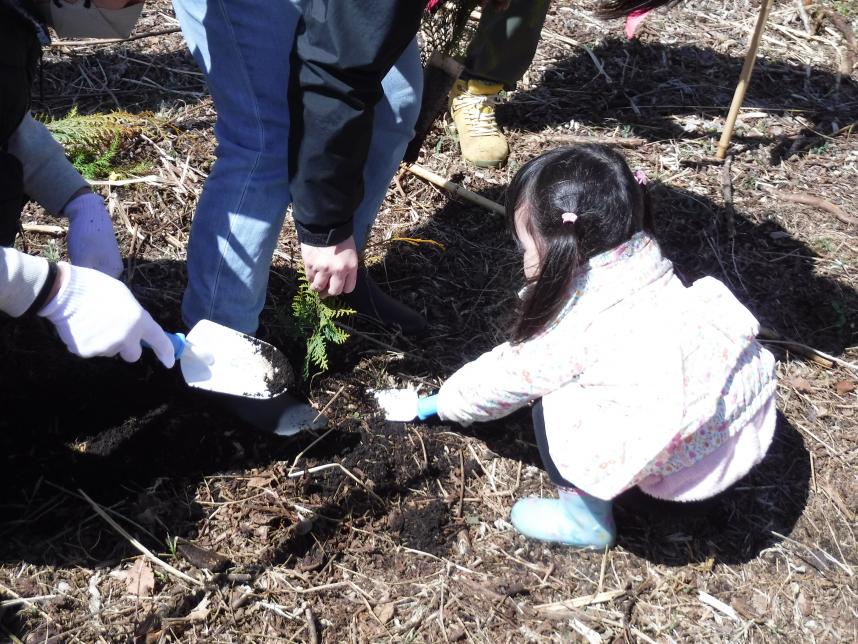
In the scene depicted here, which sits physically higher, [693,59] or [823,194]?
[693,59]

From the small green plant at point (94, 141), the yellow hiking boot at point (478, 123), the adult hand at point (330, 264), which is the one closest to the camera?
the adult hand at point (330, 264)

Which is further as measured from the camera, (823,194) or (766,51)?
(766,51)

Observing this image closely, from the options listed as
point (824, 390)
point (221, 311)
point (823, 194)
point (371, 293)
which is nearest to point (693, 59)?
point (823, 194)

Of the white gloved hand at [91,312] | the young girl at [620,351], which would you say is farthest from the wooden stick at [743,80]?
the white gloved hand at [91,312]

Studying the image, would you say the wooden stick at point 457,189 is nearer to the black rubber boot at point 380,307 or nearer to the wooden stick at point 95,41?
the black rubber boot at point 380,307

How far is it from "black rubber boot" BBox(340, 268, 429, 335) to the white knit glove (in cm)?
77

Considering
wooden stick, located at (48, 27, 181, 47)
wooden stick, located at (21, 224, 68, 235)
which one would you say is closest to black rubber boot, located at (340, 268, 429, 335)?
wooden stick, located at (21, 224, 68, 235)

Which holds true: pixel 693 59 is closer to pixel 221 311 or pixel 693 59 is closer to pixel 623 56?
pixel 623 56

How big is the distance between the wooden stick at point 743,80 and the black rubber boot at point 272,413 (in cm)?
230

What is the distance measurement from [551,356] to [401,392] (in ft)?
2.39

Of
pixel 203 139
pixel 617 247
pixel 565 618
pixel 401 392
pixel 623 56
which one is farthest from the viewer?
pixel 623 56

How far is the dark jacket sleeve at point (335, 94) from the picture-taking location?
1.53m

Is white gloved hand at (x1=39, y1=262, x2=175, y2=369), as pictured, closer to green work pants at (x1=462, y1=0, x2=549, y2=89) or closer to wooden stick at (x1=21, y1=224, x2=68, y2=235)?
wooden stick at (x1=21, y1=224, x2=68, y2=235)

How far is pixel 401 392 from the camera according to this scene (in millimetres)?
2570
